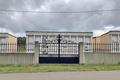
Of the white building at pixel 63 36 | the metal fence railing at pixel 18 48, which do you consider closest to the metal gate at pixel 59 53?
the metal fence railing at pixel 18 48

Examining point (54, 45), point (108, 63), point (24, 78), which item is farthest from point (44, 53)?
point (24, 78)

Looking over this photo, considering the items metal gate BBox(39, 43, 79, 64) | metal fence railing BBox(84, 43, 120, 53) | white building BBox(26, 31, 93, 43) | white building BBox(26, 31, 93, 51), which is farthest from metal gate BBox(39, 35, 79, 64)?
white building BBox(26, 31, 93, 43)

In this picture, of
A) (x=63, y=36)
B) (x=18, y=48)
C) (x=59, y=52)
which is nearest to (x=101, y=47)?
(x=59, y=52)

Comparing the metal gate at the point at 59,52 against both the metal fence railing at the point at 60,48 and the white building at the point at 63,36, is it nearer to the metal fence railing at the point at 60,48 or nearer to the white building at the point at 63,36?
the metal fence railing at the point at 60,48

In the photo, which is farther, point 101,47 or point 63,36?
point 63,36

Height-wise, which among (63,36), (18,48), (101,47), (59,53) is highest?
(63,36)

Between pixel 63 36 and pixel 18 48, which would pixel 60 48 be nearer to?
pixel 18 48

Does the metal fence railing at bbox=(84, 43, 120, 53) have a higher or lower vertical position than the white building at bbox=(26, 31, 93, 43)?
lower

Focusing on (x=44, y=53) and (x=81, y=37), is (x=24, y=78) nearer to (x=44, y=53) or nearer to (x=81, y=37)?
(x=44, y=53)

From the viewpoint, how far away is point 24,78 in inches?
501

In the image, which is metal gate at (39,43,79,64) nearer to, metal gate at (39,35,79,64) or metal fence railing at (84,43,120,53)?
metal gate at (39,35,79,64)

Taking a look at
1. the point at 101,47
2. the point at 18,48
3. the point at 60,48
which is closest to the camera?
the point at 60,48

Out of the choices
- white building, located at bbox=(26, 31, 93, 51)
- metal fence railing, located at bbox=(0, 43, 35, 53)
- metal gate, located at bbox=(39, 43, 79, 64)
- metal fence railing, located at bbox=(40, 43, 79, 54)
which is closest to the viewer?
metal gate, located at bbox=(39, 43, 79, 64)

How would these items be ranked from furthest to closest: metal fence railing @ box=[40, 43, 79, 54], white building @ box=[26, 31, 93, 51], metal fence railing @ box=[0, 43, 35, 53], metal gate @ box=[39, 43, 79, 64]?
1. white building @ box=[26, 31, 93, 51]
2. metal fence railing @ box=[0, 43, 35, 53]
3. metal fence railing @ box=[40, 43, 79, 54]
4. metal gate @ box=[39, 43, 79, 64]
